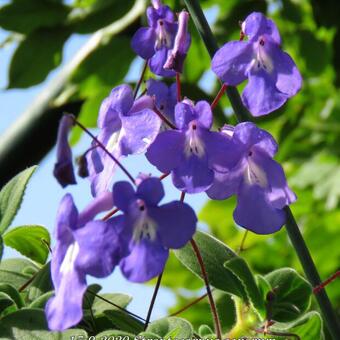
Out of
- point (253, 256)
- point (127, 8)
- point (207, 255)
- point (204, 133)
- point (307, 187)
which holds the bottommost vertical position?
point (253, 256)

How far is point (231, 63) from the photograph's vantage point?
0.61 m

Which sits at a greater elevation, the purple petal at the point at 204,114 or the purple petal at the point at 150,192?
the purple petal at the point at 150,192

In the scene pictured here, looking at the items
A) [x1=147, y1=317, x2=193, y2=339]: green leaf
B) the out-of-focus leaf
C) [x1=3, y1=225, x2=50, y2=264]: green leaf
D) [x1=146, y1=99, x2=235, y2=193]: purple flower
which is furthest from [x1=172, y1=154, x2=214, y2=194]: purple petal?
the out-of-focus leaf

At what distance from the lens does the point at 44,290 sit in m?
0.71

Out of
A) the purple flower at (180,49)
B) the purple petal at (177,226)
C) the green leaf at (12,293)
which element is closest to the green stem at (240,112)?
the purple flower at (180,49)

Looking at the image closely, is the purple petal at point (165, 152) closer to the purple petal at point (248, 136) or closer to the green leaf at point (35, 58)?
the purple petal at point (248, 136)

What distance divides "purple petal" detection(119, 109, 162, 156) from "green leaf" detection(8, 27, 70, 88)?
895mm

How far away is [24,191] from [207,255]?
15cm

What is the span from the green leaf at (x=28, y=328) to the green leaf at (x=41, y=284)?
0.08 metres

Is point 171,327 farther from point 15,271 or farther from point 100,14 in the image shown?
point 100,14

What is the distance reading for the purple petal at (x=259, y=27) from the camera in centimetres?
64

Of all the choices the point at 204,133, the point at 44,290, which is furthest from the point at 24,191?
the point at 204,133

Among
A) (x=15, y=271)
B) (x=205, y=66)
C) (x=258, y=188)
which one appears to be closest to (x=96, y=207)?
(x=258, y=188)

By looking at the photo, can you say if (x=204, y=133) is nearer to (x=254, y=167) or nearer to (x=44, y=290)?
(x=254, y=167)
